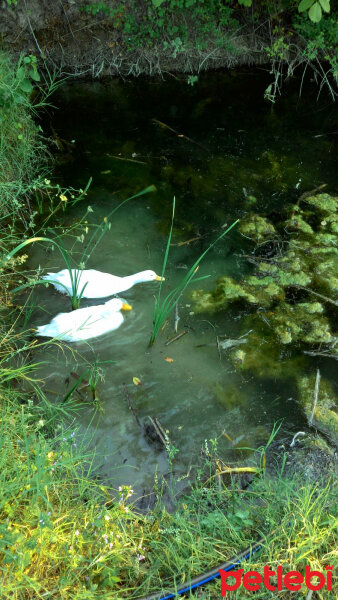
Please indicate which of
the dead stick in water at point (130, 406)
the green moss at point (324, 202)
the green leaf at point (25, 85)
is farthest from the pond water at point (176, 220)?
the green leaf at point (25, 85)

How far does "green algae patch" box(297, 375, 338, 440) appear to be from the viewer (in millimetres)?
2732

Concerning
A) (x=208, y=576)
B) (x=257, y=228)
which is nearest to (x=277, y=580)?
(x=208, y=576)

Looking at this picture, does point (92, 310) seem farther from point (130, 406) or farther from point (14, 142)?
point (14, 142)

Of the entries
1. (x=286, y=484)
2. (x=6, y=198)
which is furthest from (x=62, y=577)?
(x=6, y=198)

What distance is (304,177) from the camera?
4.50m

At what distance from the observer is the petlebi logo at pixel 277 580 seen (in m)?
1.85

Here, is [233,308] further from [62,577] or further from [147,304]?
[62,577]

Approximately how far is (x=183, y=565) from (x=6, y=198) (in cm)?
272

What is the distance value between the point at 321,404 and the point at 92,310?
1.40 m

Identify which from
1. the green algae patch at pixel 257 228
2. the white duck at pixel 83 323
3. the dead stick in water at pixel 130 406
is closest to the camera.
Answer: the dead stick in water at pixel 130 406

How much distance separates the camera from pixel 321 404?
285 cm

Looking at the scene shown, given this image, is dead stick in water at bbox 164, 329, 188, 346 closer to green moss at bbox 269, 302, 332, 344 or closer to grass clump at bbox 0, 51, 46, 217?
green moss at bbox 269, 302, 332, 344

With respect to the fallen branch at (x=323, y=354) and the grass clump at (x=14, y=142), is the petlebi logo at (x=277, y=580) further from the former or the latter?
the grass clump at (x=14, y=142)

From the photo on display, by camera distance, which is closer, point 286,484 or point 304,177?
point 286,484
